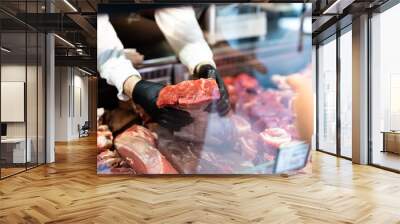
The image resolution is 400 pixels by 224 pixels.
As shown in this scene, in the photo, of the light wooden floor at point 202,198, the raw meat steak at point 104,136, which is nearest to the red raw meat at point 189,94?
the raw meat steak at point 104,136

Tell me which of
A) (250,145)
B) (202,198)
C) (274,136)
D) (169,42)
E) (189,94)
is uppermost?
(169,42)

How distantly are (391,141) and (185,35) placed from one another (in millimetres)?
4414

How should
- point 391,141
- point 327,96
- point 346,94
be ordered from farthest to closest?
point 327,96 < point 346,94 < point 391,141

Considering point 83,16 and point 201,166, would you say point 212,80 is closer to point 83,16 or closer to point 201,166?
point 201,166

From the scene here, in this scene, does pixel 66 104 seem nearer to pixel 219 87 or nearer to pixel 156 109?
pixel 156 109

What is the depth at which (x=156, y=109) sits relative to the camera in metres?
6.55

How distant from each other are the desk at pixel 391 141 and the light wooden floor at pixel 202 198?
25.8 inches

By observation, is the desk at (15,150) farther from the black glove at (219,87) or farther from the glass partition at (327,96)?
the glass partition at (327,96)

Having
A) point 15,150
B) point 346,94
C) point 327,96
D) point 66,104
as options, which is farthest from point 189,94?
point 66,104

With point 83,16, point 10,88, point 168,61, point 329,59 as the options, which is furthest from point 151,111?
point 329,59

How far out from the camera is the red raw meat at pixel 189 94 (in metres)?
6.50

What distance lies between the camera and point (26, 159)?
7.61m

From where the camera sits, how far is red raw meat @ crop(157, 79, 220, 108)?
6.50m

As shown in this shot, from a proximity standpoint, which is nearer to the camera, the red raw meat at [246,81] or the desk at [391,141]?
the red raw meat at [246,81]
